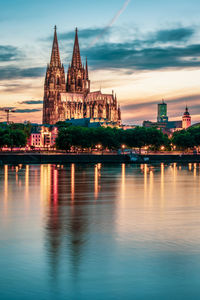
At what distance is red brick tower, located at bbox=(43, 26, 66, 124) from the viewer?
179m

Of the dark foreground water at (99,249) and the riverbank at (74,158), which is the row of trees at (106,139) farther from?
the dark foreground water at (99,249)

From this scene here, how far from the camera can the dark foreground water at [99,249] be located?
10938 mm

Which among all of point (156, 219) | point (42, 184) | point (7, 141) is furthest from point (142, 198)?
point (7, 141)

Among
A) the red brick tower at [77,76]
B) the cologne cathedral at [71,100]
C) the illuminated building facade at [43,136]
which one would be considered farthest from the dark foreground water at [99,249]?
the red brick tower at [77,76]

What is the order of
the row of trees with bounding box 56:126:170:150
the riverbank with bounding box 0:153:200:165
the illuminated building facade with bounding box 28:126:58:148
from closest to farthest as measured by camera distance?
the riverbank with bounding box 0:153:200:165 → the row of trees with bounding box 56:126:170:150 → the illuminated building facade with bounding box 28:126:58:148

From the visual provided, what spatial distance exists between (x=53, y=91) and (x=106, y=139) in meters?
69.4

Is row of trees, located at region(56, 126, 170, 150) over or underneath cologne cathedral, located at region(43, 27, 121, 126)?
underneath

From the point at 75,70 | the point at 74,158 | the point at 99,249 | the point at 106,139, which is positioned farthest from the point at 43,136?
the point at 99,249

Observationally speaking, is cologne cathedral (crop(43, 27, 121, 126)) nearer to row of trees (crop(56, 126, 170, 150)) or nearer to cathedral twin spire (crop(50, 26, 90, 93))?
cathedral twin spire (crop(50, 26, 90, 93))

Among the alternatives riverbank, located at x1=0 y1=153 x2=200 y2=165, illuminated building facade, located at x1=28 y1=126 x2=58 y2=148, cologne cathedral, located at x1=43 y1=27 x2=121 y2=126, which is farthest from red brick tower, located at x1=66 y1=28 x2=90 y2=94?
riverbank, located at x1=0 y1=153 x2=200 y2=165

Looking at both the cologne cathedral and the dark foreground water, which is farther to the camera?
the cologne cathedral

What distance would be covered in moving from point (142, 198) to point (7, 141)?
7359 cm

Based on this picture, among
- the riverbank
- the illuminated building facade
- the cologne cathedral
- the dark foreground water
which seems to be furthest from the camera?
the cologne cathedral

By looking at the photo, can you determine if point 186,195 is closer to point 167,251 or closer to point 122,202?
point 122,202
